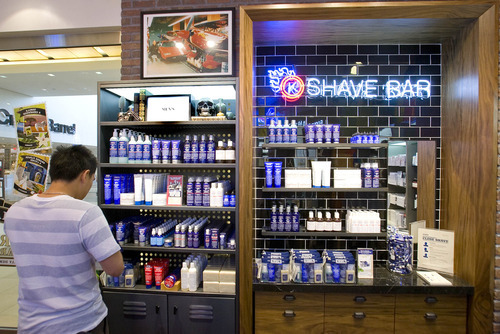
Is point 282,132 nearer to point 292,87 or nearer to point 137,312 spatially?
point 292,87

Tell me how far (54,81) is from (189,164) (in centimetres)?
230

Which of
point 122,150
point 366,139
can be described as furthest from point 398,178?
point 122,150

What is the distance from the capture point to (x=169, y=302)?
7.79 ft

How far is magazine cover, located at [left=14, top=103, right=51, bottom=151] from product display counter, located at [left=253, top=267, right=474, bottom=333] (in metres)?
2.99

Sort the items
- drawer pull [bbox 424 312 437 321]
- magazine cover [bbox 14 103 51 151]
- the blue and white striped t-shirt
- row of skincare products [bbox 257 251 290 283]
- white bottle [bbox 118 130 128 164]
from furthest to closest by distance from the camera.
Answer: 1. magazine cover [bbox 14 103 51 151]
2. white bottle [bbox 118 130 128 164]
3. row of skincare products [bbox 257 251 290 283]
4. drawer pull [bbox 424 312 437 321]
5. the blue and white striped t-shirt

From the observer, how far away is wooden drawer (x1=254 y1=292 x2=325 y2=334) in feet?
7.80

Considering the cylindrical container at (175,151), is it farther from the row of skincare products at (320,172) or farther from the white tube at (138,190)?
the row of skincare products at (320,172)

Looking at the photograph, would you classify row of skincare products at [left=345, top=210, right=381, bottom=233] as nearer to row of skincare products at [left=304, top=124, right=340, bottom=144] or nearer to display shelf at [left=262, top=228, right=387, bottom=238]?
display shelf at [left=262, top=228, right=387, bottom=238]

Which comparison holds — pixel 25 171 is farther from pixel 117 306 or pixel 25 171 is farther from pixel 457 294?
pixel 457 294

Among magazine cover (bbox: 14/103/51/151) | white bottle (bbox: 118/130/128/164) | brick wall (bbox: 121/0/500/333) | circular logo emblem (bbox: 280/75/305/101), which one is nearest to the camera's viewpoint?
white bottle (bbox: 118/130/128/164)

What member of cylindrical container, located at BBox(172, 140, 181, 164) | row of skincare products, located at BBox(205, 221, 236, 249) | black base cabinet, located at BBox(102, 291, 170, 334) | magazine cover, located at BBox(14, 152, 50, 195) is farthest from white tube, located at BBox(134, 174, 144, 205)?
magazine cover, located at BBox(14, 152, 50, 195)

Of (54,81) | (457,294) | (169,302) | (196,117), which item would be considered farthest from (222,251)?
(54,81)

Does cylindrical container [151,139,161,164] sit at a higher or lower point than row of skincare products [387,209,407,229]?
higher

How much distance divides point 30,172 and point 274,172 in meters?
2.90
